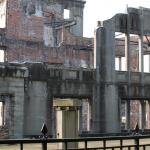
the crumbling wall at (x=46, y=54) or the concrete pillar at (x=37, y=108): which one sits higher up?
the crumbling wall at (x=46, y=54)

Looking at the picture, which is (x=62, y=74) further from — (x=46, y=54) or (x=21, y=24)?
(x=21, y=24)

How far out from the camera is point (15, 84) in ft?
73.8

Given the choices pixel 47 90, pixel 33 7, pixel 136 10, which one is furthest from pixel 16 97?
pixel 33 7

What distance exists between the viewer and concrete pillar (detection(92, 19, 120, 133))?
26.0 m

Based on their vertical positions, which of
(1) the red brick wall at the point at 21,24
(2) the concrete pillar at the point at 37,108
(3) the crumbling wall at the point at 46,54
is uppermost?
(1) the red brick wall at the point at 21,24

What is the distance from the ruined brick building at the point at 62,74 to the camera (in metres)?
22.3

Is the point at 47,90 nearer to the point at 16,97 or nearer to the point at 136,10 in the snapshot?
the point at 16,97

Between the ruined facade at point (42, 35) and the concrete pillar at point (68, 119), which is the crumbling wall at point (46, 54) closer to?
the ruined facade at point (42, 35)

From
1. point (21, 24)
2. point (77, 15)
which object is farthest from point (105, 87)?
point (77, 15)

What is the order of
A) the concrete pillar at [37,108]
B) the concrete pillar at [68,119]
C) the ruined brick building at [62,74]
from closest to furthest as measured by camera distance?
1. the concrete pillar at [68,119]
2. the ruined brick building at [62,74]
3. the concrete pillar at [37,108]

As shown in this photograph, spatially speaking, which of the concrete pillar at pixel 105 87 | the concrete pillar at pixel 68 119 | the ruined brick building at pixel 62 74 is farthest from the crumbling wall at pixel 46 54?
the concrete pillar at pixel 68 119

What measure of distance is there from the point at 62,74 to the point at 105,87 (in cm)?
295

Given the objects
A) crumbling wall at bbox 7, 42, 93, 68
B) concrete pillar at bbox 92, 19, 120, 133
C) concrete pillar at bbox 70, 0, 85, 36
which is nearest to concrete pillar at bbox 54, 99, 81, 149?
concrete pillar at bbox 92, 19, 120, 133

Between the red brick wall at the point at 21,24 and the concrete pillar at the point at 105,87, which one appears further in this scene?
the red brick wall at the point at 21,24
